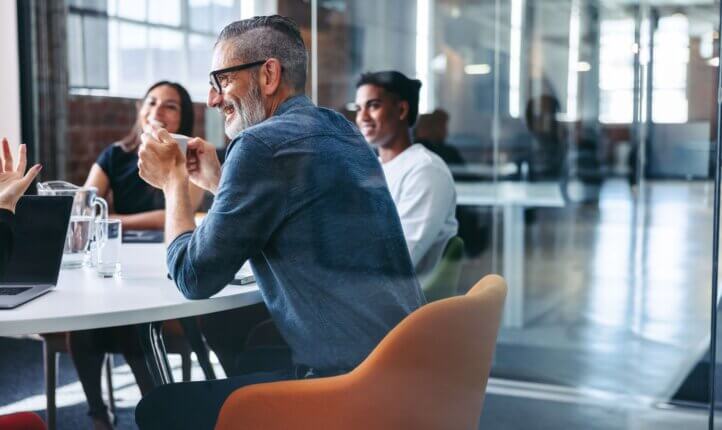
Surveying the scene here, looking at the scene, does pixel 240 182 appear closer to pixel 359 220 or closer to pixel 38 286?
pixel 359 220

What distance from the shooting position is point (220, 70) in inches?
75.4

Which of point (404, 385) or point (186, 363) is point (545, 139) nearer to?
point (186, 363)

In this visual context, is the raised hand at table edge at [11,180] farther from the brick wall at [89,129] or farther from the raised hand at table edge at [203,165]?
the brick wall at [89,129]

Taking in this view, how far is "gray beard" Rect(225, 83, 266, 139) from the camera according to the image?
1887 mm

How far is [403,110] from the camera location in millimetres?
3096

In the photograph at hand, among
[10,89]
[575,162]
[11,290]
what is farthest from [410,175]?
[10,89]

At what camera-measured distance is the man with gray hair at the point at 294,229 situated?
169cm

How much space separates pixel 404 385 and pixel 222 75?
2.54ft

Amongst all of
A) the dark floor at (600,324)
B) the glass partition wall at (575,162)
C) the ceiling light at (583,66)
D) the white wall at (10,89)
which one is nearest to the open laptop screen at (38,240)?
the dark floor at (600,324)

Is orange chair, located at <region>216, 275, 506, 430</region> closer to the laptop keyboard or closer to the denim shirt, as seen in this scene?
the denim shirt

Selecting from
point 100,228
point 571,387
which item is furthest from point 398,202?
point 571,387

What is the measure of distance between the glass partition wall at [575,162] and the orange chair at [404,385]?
6.18 feet

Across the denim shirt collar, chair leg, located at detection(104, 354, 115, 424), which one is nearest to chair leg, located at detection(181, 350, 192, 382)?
chair leg, located at detection(104, 354, 115, 424)

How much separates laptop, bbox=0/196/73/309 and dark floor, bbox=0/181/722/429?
1.18 m
